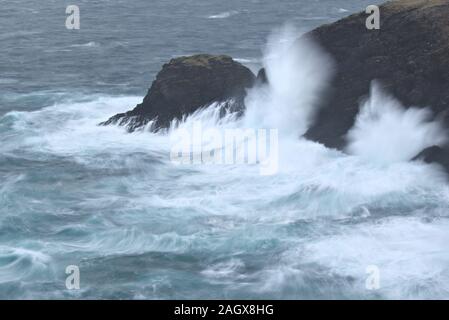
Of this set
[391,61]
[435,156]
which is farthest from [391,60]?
[435,156]

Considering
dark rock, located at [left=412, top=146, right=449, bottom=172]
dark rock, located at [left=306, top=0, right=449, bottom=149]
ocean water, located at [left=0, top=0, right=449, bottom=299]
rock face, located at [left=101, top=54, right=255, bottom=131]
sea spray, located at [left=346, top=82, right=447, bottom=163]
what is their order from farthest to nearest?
rock face, located at [left=101, top=54, right=255, bottom=131] → dark rock, located at [left=306, top=0, right=449, bottom=149] → sea spray, located at [left=346, top=82, right=447, bottom=163] → dark rock, located at [left=412, top=146, right=449, bottom=172] → ocean water, located at [left=0, top=0, right=449, bottom=299]

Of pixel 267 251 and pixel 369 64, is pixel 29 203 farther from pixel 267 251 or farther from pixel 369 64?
pixel 369 64

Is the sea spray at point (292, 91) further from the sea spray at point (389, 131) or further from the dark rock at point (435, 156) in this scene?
the dark rock at point (435, 156)

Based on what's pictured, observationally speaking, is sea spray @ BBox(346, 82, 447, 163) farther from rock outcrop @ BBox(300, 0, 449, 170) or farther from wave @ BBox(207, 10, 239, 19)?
wave @ BBox(207, 10, 239, 19)

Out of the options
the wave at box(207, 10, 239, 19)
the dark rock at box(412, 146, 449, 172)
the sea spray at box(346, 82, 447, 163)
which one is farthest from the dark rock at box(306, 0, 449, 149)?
the wave at box(207, 10, 239, 19)

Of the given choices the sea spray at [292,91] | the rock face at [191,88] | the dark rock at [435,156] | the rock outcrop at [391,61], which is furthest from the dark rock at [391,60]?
the rock face at [191,88]
